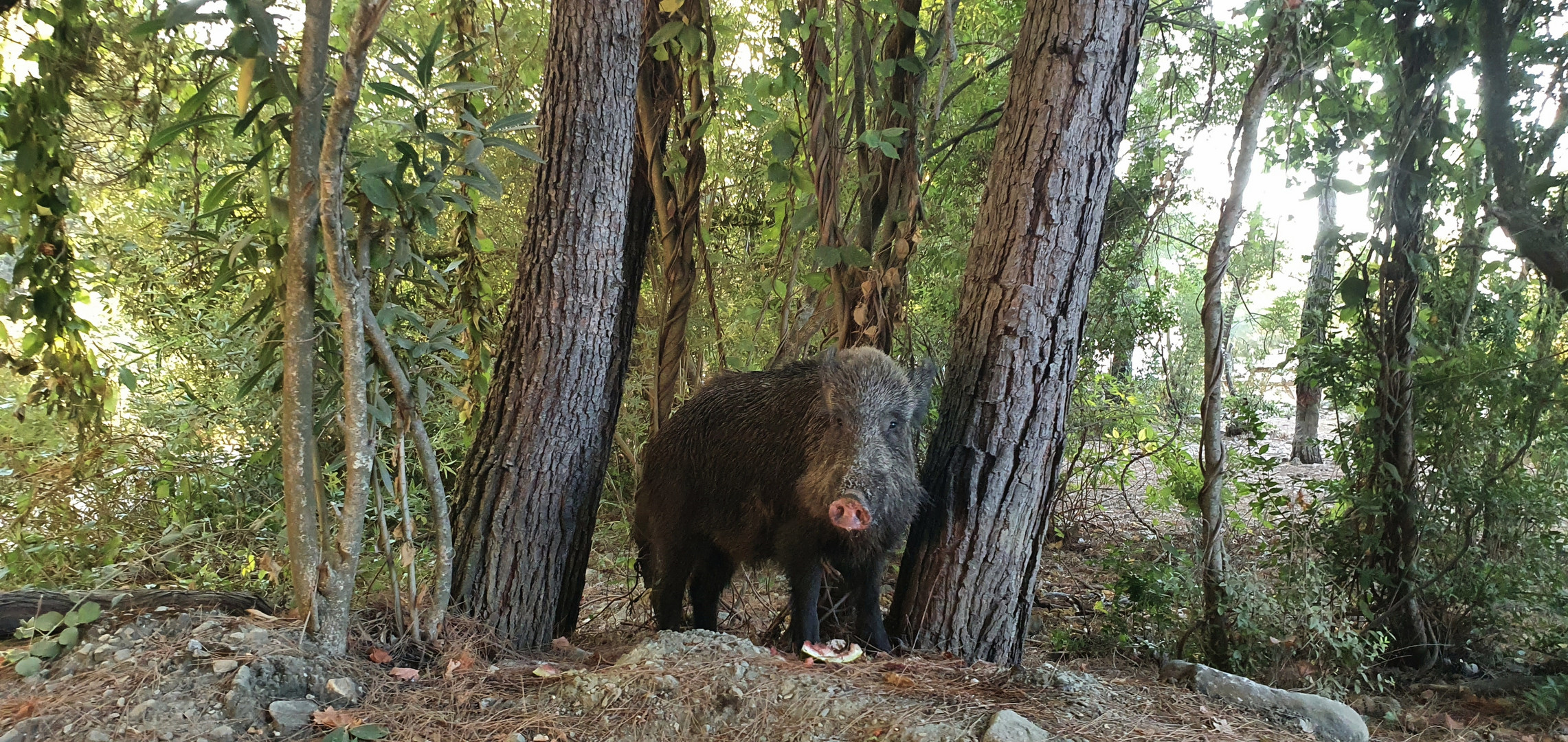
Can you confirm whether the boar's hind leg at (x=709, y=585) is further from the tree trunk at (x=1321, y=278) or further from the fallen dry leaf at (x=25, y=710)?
the tree trunk at (x=1321, y=278)

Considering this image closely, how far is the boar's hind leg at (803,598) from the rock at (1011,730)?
0.83 meters

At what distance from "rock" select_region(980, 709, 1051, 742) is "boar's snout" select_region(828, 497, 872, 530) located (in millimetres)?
642

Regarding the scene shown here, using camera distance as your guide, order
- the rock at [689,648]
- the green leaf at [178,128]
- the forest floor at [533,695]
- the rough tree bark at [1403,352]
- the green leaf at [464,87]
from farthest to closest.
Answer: the rough tree bark at [1403,352], the rock at [689,648], the green leaf at [464,87], the forest floor at [533,695], the green leaf at [178,128]

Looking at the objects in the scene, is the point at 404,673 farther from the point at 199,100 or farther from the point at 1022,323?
the point at 1022,323

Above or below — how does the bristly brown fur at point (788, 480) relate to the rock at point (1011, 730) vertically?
above

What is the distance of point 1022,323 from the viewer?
2.77 meters

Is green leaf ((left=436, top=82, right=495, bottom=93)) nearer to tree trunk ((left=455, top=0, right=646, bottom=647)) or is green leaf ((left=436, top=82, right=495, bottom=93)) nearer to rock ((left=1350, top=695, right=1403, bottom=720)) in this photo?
tree trunk ((left=455, top=0, right=646, bottom=647))

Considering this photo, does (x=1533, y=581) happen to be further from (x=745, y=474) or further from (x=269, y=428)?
(x=269, y=428)

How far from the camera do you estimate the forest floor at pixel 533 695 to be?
6.31 ft

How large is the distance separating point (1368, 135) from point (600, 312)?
342 cm

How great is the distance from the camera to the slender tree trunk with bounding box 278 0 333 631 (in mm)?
1896

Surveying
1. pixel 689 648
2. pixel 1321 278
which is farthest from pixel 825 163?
pixel 1321 278

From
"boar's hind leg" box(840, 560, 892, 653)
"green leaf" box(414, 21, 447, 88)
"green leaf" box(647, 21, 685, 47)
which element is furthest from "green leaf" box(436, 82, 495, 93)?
"boar's hind leg" box(840, 560, 892, 653)

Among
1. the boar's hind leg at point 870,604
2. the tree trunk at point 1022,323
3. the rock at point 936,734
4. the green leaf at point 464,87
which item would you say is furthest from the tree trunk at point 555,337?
the rock at point 936,734
